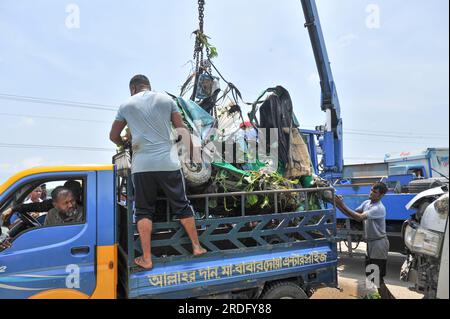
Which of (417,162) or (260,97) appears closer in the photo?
(260,97)

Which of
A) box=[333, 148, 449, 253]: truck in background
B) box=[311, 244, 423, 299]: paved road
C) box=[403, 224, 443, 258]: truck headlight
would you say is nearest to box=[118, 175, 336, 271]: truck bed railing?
box=[403, 224, 443, 258]: truck headlight

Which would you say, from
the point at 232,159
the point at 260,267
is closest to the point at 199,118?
the point at 232,159

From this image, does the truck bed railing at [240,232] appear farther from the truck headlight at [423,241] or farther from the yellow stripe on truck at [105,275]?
the truck headlight at [423,241]

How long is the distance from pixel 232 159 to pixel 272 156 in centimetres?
60

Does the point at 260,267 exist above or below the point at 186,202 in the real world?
below

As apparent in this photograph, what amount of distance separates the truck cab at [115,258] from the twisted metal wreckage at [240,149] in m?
0.23

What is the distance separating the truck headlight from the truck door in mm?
3127

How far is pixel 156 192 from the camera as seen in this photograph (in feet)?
10.3

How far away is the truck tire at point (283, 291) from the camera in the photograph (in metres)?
3.46

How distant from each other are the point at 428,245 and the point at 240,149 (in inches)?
83.8

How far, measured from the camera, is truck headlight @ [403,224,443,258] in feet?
10.8

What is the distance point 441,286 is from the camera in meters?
2.94
